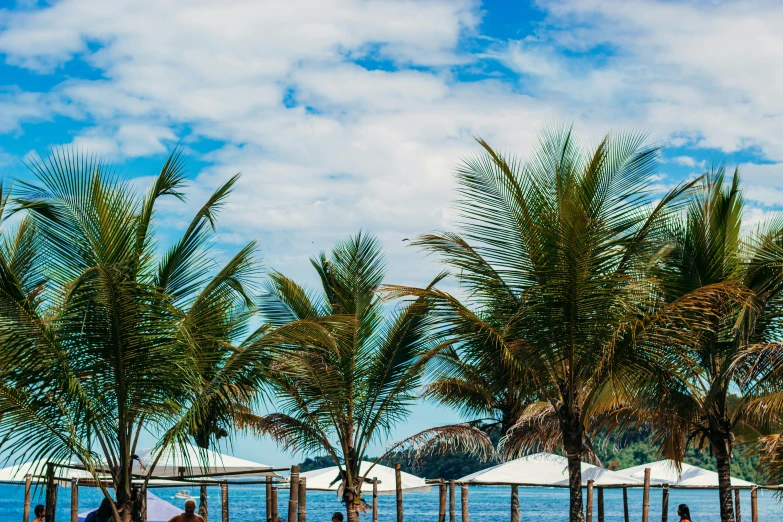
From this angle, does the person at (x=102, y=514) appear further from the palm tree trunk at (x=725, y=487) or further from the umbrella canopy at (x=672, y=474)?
the umbrella canopy at (x=672, y=474)

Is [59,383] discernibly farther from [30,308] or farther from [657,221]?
[657,221]

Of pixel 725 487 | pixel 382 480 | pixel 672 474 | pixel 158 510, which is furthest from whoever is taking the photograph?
pixel 672 474

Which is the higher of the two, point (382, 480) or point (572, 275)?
point (572, 275)

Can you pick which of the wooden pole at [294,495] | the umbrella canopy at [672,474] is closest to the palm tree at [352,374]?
the wooden pole at [294,495]

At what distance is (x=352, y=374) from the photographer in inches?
523

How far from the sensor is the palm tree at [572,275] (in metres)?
10.1

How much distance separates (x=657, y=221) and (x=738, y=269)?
6.76 ft

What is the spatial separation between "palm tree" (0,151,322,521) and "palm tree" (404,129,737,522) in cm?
255

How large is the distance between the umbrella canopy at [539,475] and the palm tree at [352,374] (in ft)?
9.10

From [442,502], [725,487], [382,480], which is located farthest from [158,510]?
[725,487]

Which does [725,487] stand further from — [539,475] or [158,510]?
[158,510]

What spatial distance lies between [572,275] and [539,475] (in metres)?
8.45

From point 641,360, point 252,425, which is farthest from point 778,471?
point 252,425

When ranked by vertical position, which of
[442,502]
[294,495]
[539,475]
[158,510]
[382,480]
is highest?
[294,495]
